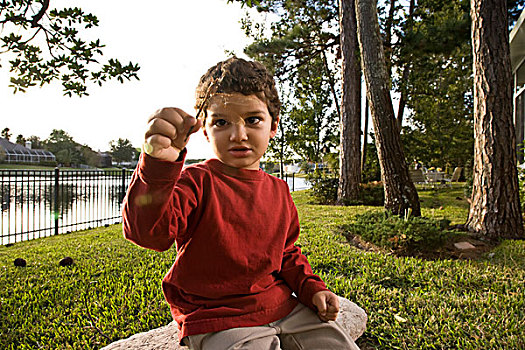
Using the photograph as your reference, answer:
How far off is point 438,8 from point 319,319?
47.3ft

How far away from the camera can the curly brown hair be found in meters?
1.29

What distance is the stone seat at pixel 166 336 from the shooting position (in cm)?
170

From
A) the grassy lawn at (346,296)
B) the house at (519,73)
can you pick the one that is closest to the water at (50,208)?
the grassy lawn at (346,296)

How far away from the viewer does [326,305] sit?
137cm

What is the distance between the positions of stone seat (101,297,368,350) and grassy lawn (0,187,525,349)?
0.25 meters

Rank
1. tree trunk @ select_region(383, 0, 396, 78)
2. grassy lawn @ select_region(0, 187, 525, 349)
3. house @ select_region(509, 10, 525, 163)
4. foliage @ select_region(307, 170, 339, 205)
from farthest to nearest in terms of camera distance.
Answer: tree trunk @ select_region(383, 0, 396, 78) → foliage @ select_region(307, 170, 339, 205) → house @ select_region(509, 10, 525, 163) → grassy lawn @ select_region(0, 187, 525, 349)

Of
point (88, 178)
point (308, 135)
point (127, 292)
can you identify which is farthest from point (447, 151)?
point (127, 292)

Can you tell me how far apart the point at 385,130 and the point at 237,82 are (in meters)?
5.25

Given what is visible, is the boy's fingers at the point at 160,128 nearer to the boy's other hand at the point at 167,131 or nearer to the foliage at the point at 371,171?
the boy's other hand at the point at 167,131

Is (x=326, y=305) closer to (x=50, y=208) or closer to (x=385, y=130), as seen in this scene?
(x=385, y=130)

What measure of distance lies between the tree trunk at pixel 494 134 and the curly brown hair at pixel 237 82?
489cm

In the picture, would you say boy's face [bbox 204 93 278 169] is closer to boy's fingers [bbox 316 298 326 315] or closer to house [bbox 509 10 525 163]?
boy's fingers [bbox 316 298 326 315]

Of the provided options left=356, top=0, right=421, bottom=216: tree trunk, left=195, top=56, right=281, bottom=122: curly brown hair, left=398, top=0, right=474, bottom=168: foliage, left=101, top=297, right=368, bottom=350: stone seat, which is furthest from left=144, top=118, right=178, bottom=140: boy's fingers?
left=398, top=0, right=474, bottom=168: foliage

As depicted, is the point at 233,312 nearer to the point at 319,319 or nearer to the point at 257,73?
the point at 319,319
